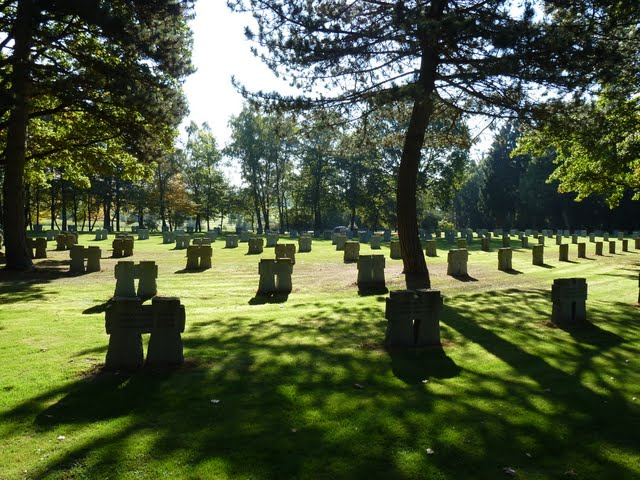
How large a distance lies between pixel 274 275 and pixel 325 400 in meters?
8.57

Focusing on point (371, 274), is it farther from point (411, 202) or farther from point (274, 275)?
point (274, 275)

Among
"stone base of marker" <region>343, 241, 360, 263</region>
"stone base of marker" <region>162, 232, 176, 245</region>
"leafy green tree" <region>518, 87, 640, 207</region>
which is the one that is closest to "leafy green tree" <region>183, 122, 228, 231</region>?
"stone base of marker" <region>162, 232, 176, 245</region>

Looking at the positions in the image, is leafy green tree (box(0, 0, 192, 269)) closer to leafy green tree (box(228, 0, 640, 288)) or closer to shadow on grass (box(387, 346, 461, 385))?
leafy green tree (box(228, 0, 640, 288))

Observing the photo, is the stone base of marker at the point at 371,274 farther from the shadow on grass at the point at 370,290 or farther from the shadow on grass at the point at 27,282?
the shadow on grass at the point at 27,282

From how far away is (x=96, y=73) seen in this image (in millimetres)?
16469

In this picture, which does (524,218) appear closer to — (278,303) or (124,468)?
(278,303)

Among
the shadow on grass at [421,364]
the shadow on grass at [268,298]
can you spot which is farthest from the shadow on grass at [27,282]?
the shadow on grass at [421,364]

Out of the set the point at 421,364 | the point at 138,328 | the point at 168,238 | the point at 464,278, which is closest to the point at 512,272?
the point at 464,278

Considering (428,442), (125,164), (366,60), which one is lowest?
(428,442)

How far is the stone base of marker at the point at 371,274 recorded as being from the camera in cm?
1475

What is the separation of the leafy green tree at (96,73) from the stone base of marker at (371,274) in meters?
8.72

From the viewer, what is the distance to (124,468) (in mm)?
4203

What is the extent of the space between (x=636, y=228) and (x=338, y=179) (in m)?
35.5

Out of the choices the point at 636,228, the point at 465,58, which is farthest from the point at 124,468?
the point at 636,228
